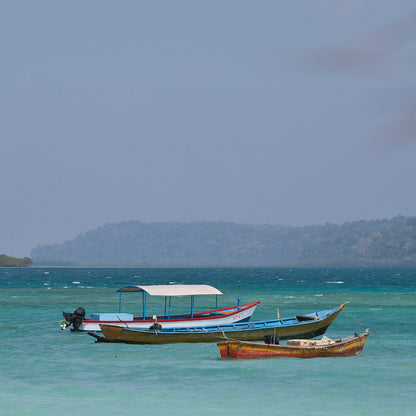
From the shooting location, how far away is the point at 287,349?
39.6 metres

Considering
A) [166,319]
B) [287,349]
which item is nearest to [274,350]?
[287,349]

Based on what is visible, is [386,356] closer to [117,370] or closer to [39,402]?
[117,370]

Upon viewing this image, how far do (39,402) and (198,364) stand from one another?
11.3 meters

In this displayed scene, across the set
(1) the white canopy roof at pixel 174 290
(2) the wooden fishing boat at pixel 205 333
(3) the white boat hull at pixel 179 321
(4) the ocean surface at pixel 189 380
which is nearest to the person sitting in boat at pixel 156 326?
(2) the wooden fishing boat at pixel 205 333

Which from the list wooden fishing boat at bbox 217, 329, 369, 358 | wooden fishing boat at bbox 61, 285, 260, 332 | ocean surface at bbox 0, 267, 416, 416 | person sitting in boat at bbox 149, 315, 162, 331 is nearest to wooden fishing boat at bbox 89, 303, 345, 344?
person sitting in boat at bbox 149, 315, 162, 331

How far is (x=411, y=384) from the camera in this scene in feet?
112

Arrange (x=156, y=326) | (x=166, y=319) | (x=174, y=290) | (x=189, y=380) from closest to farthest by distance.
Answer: (x=189, y=380)
(x=156, y=326)
(x=174, y=290)
(x=166, y=319)

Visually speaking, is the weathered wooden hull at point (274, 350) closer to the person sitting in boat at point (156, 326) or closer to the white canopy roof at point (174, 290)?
the person sitting in boat at point (156, 326)

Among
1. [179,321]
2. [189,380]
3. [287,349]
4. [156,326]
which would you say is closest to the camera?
[189,380]

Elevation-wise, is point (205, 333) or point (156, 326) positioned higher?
point (156, 326)

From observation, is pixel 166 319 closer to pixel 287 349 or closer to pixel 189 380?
pixel 287 349

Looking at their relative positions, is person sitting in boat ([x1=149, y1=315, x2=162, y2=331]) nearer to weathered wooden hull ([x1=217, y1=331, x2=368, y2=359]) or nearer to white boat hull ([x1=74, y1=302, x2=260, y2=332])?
white boat hull ([x1=74, y1=302, x2=260, y2=332])

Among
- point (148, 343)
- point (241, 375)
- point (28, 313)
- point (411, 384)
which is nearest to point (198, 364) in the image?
point (241, 375)

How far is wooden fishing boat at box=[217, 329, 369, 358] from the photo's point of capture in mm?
39656
